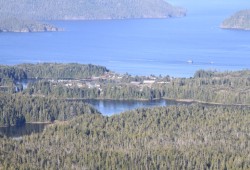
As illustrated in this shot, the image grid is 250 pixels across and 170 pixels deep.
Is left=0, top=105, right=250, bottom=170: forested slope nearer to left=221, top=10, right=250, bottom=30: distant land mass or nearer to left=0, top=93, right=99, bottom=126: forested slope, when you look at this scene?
left=0, top=93, right=99, bottom=126: forested slope

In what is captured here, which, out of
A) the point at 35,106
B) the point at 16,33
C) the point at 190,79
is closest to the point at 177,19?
the point at 16,33

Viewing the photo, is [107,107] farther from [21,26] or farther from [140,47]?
[21,26]

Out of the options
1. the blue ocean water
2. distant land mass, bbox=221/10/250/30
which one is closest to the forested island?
the blue ocean water

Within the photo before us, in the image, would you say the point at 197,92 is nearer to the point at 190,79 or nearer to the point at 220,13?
the point at 190,79

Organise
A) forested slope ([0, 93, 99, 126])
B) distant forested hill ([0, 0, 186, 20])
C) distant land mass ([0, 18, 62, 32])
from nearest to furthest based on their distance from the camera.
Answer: forested slope ([0, 93, 99, 126]) < distant land mass ([0, 18, 62, 32]) < distant forested hill ([0, 0, 186, 20])

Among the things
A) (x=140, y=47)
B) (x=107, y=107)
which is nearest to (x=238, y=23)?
(x=140, y=47)

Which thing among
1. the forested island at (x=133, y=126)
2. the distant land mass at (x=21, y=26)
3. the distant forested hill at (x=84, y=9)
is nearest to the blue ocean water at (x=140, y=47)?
the distant land mass at (x=21, y=26)

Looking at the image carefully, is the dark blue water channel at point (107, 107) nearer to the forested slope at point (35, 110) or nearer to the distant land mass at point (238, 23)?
the forested slope at point (35, 110)
